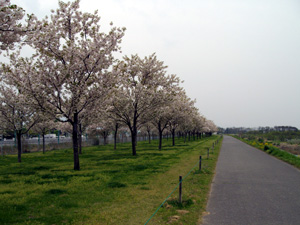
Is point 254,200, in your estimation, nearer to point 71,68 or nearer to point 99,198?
point 99,198

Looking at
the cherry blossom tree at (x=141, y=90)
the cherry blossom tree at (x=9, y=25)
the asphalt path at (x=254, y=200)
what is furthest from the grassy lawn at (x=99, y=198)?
the cherry blossom tree at (x=141, y=90)

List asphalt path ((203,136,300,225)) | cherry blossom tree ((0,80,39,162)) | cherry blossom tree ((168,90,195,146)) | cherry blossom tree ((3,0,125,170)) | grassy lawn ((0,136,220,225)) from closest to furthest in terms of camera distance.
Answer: asphalt path ((203,136,300,225)) → grassy lawn ((0,136,220,225)) → cherry blossom tree ((3,0,125,170)) → cherry blossom tree ((0,80,39,162)) → cherry blossom tree ((168,90,195,146))

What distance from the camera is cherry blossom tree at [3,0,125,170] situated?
13781 mm

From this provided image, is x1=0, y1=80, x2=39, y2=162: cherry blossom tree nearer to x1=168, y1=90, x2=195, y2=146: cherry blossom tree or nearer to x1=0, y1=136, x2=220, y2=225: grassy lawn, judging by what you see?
x1=0, y1=136, x2=220, y2=225: grassy lawn

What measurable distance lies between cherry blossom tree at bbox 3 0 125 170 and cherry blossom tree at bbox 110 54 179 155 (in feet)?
23.2

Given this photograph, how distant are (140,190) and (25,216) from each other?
4424 mm

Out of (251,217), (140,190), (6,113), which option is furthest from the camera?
(6,113)

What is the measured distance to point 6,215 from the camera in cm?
695

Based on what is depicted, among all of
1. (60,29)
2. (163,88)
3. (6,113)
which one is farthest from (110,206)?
(163,88)

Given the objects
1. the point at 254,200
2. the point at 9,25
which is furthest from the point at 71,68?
the point at 254,200

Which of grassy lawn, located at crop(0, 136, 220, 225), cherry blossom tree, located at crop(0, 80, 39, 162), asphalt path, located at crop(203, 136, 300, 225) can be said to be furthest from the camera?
cherry blossom tree, located at crop(0, 80, 39, 162)

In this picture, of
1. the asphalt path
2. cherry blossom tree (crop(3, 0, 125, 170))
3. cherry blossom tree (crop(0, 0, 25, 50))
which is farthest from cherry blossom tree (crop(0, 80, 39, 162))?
the asphalt path

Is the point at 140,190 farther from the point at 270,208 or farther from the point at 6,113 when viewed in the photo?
the point at 6,113

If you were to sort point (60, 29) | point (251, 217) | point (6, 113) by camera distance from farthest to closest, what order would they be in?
point (6, 113) < point (60, 29) < point (251, 217)
